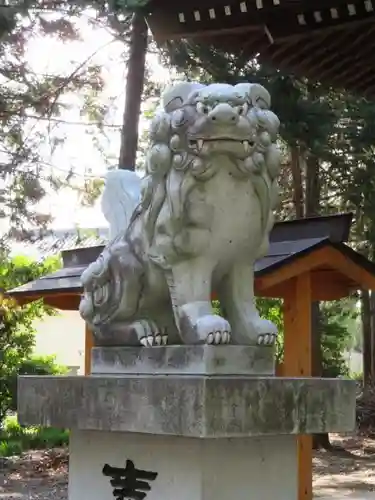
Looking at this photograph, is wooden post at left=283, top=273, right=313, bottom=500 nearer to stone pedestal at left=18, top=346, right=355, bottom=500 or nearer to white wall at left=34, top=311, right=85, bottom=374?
stone pedestal at left=18, top=346, right=355, bottom=500

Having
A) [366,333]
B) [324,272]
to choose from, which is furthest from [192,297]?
[366,333]

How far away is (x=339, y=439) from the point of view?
1277 cm

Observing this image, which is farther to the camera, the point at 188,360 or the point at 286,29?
the point at 286,29

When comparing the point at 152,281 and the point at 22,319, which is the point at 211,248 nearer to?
the point at 152,281

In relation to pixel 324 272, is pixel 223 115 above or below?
above

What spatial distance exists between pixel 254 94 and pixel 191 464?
145cm

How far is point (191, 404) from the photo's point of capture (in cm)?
269

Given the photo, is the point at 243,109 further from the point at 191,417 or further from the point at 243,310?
the point at 191,417

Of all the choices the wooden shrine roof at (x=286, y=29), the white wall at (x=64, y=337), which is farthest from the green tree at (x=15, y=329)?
the white wall at (x=64, y=337)

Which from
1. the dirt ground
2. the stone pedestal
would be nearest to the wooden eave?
the dirt ground

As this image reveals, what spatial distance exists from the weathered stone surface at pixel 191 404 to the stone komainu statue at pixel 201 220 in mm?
238

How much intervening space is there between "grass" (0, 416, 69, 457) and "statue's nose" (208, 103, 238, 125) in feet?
27.5

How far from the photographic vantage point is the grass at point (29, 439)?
416 inches

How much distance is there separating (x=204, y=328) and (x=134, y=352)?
0.42 m
